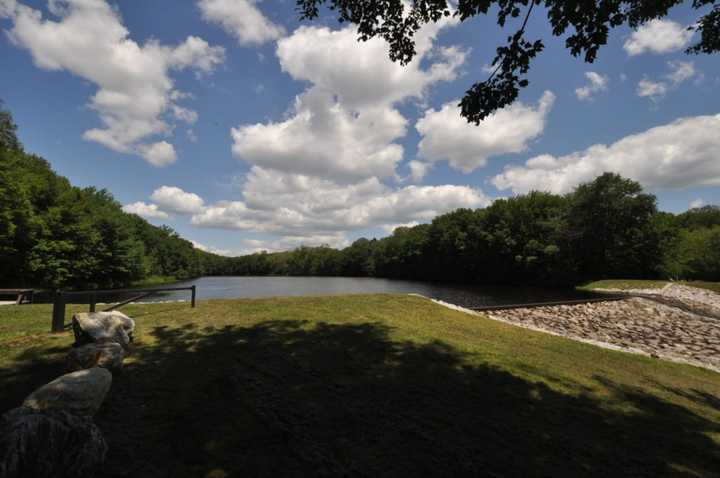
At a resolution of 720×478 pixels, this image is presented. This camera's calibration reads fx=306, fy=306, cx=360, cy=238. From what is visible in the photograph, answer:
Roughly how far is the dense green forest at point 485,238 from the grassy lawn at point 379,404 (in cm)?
3187

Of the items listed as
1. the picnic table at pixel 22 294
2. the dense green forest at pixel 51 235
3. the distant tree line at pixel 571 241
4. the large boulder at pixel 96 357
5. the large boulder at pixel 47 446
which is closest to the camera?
the large boulder at pixel 47 446

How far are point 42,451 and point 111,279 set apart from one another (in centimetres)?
5486

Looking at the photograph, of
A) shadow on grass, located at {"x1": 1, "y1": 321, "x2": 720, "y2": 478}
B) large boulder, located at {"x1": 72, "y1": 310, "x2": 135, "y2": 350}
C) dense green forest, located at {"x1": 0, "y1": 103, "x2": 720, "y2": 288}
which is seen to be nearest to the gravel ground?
shadow on grass, located at {"x1": 1, "y1": 321, "x2": 720, "y2": 478}

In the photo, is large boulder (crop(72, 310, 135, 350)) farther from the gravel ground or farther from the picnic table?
the gravel ground

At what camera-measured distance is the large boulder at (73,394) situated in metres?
3.52

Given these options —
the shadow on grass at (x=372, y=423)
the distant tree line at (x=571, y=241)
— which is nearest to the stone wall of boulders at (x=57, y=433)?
the shadow on grass at (x=372, y=423)

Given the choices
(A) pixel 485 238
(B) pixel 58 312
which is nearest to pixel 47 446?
(B) pixel 58 312

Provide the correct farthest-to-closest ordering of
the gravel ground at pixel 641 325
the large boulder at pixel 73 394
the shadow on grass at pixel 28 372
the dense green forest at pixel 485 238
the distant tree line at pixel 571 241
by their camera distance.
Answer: the distant tree line at pixel 571 241
the dense green forest at pixel 485 238
the gravel ground at pixel 641 325
the shadow on grass at pixel 28 372
the large boulder at pixel 73 394

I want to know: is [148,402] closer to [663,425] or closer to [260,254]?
[663,425]

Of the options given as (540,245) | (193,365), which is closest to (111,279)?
(193,365)

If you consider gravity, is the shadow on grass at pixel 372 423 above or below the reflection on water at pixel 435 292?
above

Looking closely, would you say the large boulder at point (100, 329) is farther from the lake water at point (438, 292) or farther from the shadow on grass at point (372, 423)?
the lake water at point (438, 292)

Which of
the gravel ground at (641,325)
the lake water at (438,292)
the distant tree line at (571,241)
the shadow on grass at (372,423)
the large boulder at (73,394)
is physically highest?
the distant tree line at (571,241)

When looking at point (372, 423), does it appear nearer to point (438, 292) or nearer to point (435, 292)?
point (435, 292)
